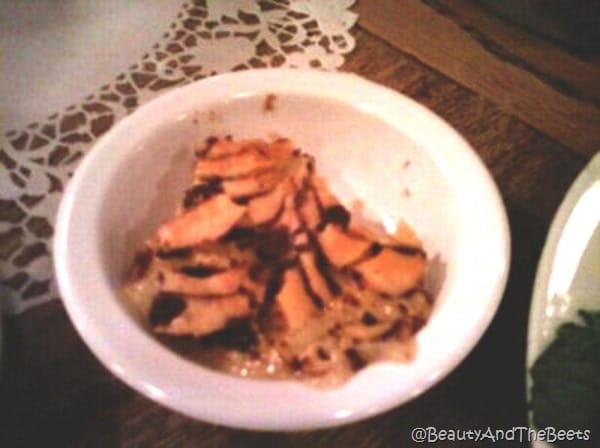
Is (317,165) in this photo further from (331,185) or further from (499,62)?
(499,62)

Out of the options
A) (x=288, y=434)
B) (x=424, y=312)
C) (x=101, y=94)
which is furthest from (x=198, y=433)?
(x=101, y=94)

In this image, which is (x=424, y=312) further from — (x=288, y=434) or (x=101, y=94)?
(x=101, y=94)

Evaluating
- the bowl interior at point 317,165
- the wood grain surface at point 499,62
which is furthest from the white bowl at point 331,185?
the wood grain surface at point 499,62

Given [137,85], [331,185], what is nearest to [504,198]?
[331,185]

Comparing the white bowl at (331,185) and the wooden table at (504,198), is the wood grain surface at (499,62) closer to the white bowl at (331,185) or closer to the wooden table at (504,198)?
the wooden table at (504,198)

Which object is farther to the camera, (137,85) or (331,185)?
(137,85)

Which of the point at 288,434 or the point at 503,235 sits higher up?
the point at 503,235
